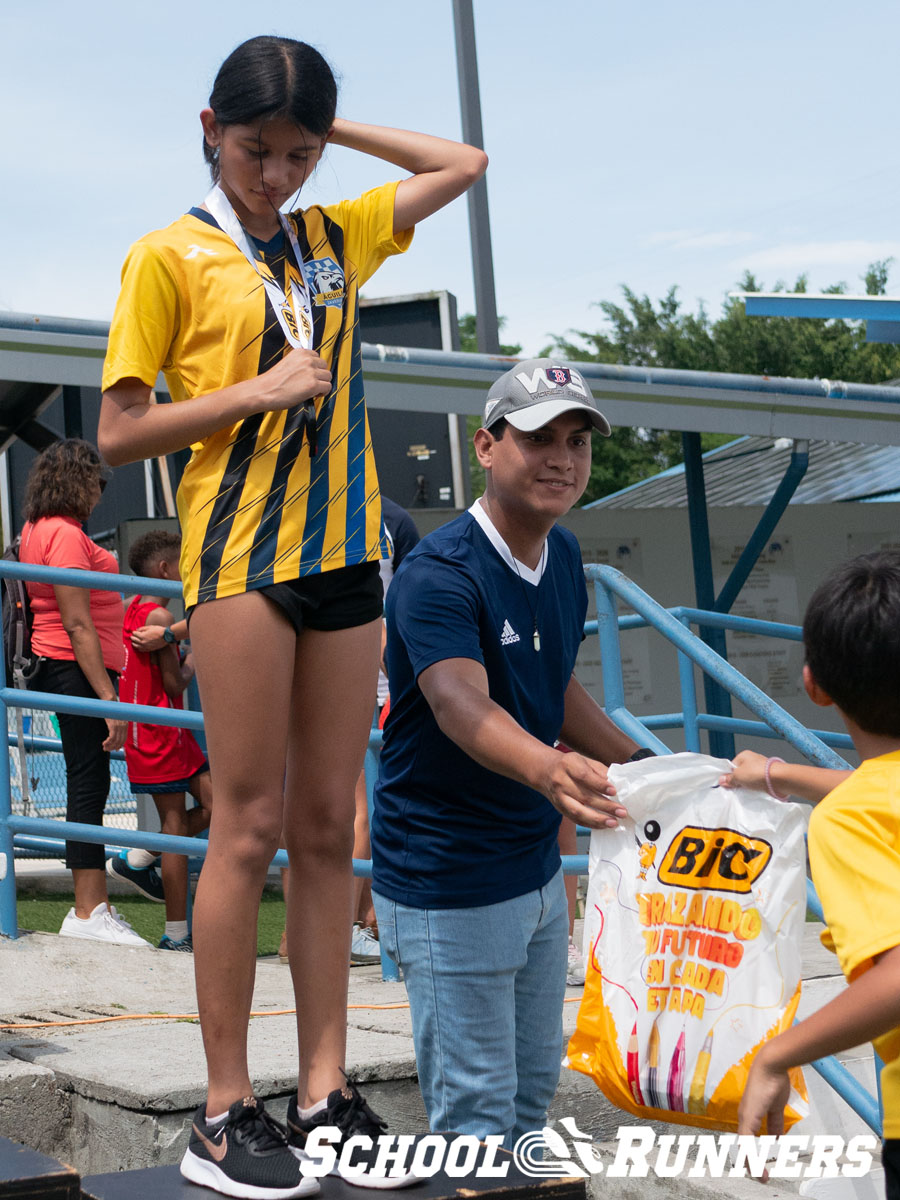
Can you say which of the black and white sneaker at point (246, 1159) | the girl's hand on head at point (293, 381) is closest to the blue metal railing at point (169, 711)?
the girl's hand on head at point (293, 381)

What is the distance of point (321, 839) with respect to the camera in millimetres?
2275

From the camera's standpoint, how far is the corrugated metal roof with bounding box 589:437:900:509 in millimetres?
12242

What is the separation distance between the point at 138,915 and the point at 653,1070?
16.0 feet

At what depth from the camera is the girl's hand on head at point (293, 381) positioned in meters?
2.14

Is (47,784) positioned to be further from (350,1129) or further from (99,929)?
(350,1129)

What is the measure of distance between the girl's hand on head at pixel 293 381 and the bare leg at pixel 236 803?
0.31 m

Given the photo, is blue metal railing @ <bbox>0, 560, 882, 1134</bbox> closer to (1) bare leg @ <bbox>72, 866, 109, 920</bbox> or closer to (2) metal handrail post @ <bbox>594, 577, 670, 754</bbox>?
(2) metal handrail post @ <bbox>594, 577, 670, 754</bbox>

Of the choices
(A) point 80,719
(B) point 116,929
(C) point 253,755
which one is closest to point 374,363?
(A) point 80,719

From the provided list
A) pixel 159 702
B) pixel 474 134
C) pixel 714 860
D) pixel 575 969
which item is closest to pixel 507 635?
pixel 714 860

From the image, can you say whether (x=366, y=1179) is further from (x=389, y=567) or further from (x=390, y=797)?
(x=389, y=567)

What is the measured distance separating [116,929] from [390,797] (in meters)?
2.64

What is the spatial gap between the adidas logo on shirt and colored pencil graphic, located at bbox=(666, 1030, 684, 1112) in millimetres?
777

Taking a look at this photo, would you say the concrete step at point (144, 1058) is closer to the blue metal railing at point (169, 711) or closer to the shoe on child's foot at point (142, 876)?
the blue metal railing at point (169, 711)

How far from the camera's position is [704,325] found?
3612 centimetres
